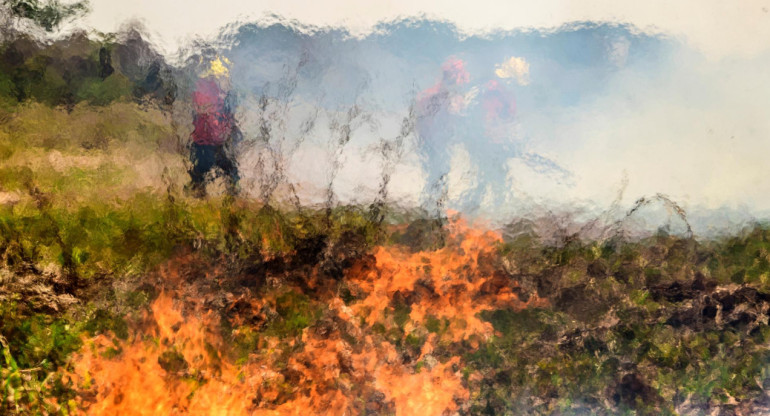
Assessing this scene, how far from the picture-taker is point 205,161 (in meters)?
2.48

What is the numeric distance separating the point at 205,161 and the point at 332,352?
1.07 m

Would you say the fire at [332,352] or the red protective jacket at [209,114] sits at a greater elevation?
the red protective jacket at [209,114]

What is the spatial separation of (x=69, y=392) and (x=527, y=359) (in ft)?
7.11

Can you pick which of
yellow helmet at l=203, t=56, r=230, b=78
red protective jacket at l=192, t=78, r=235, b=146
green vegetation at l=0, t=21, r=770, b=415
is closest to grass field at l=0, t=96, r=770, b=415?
green vegetation at l=0, t=21, r=770, b=415

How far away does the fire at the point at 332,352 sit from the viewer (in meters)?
2.54

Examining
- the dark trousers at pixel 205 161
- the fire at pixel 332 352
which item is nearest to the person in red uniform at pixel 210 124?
the dark trousers at pixel 205 161

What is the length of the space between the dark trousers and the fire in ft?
1.42

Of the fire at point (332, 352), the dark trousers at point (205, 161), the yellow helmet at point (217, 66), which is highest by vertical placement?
the yellow helmet at point (217, 66)

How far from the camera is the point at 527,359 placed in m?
2.72

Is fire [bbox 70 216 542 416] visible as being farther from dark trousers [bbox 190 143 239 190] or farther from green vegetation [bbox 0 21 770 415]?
dark trousers [bbox 190 143 239 190]

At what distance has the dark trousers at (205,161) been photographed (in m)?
2.48

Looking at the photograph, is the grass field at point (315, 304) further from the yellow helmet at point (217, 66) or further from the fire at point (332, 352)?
the yellow helmet at point (217, 66)

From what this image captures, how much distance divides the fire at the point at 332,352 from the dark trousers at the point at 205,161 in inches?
17.0

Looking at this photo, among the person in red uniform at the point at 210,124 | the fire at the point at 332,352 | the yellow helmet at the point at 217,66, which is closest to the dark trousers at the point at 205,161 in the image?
the person in red uniform at the point at 210,124
